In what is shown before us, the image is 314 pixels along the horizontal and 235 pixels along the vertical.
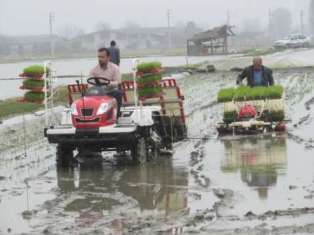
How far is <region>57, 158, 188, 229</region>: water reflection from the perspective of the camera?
10.9 m

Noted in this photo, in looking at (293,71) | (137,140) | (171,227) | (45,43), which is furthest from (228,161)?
(45,43)

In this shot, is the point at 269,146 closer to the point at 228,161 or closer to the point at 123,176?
the point at 228,161

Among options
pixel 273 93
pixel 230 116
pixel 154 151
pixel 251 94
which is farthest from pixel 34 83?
pixel 273 93

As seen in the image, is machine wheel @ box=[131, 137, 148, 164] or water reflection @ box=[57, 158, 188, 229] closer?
water reflection @ box=[57, 158, 188, 229]

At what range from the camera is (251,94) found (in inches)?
774

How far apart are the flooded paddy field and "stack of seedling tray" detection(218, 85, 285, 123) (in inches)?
21.7

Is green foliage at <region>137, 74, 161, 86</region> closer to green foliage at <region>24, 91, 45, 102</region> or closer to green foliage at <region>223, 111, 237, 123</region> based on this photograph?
green foliage at <region>24, 91, 45, 102</region>

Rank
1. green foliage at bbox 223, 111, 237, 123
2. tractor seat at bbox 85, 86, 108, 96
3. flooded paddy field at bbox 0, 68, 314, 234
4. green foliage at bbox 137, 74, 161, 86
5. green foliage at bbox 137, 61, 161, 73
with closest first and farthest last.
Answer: flooded paddy field at bbox 0, 68, 314, 234, tractor seat at bbox 85, 86, 108, 96, green foliage at bbox 137, 61, 161, 73, green foliage at bbox 137, 74, 161, 86, green foliage at bbox 223, 111, 237, 123

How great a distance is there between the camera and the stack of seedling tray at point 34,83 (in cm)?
1611

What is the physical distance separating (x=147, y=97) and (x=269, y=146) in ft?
8.32

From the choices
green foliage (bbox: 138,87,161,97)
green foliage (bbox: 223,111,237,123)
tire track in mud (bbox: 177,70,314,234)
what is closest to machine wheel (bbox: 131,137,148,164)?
tire track in mud (bbox: 177,70,314,234)

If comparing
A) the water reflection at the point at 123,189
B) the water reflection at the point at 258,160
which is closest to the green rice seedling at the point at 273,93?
the water reflection at the point at 258,160

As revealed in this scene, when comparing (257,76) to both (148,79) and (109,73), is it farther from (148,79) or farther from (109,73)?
(109,73)

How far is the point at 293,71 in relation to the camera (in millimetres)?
48500
